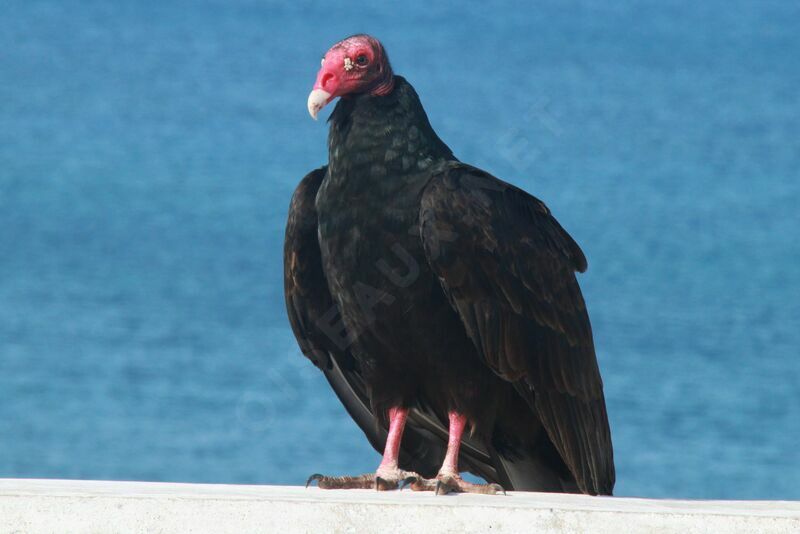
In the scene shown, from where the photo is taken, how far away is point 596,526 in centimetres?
274

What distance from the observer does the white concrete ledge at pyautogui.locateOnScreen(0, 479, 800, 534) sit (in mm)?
2730

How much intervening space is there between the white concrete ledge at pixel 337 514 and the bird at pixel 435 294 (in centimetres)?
54

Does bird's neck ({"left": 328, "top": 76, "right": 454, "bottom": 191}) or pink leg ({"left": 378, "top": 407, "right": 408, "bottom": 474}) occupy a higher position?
bird's neck ({"left": 328, "top": 76, "right": 454, "bottom": 191})

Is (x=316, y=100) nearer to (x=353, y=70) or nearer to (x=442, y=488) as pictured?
(x=353, y=70)

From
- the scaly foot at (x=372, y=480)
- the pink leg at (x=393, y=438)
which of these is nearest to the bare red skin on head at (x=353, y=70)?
the pink leg at (x=393, y=438)

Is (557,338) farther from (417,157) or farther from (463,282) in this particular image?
(417,157)

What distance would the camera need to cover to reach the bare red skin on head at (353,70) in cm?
380

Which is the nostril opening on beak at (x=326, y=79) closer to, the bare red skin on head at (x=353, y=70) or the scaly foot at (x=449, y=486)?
the bare red skin on head at (x=353, y=70)

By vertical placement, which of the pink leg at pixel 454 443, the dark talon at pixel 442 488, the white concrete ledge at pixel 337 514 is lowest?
the white concrete ledge at pixel 337 514

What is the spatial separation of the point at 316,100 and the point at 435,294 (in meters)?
0.72

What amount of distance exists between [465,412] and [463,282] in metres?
0.44

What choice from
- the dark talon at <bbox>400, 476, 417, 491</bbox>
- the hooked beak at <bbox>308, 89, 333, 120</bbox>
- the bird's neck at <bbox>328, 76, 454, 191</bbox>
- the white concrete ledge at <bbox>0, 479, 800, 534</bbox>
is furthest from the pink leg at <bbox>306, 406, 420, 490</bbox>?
the hooked beak at <bbox>308, 89, 333, 120</bbox>

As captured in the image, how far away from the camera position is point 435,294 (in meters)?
3.65

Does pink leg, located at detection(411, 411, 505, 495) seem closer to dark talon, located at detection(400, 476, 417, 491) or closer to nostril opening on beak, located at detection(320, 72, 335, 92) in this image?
dark talon, located at detection(400, 476, 417, 491)
